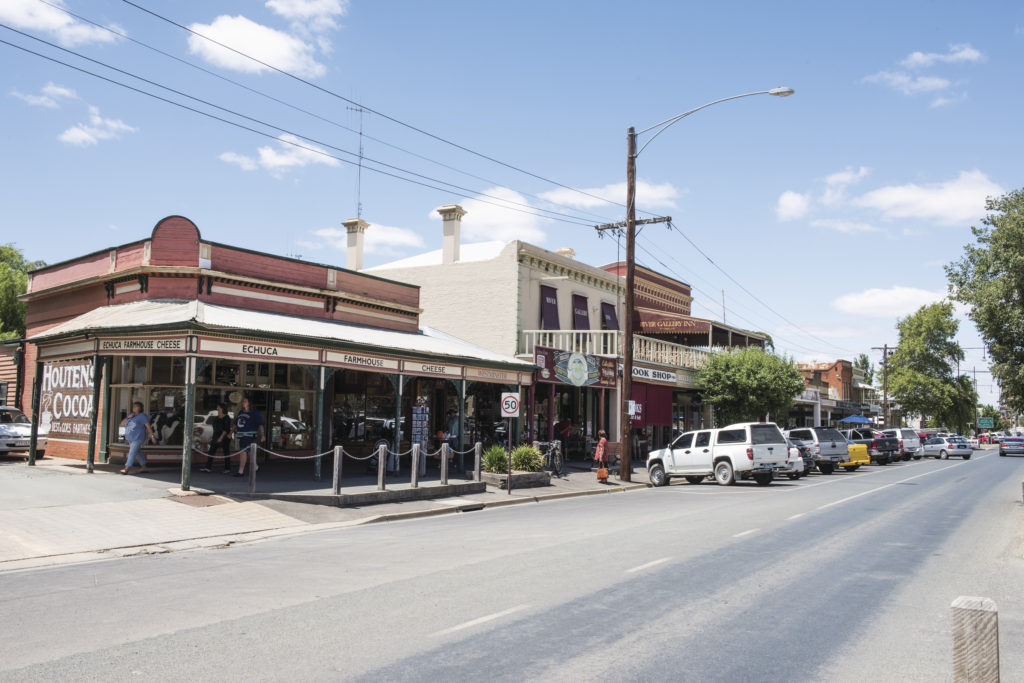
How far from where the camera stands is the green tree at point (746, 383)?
117 feet

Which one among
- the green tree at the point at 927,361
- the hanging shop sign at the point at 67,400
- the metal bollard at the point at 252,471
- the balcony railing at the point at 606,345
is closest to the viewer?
the metal bollard at the point at 252,471

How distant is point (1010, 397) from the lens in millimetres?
20828

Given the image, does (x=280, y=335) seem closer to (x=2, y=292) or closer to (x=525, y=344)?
(x=525, y=344)

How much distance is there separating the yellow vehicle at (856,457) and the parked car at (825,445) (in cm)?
254

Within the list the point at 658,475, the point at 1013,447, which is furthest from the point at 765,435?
the point at 1013,447

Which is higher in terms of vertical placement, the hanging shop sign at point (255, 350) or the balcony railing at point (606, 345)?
the balcony railing at point (606, 345)

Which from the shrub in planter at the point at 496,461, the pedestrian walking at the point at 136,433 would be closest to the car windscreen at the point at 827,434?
the shrub in planter at the point at 496,461

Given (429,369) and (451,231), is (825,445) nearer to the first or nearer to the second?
(451,231)

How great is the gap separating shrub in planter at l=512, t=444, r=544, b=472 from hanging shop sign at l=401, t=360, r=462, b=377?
2.82 m

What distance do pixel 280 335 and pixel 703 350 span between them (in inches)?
1023

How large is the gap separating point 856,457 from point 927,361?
183 ft

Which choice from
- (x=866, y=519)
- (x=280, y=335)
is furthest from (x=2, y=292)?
(x=866, y=519)

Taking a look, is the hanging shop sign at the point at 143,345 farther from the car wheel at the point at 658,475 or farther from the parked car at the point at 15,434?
the car wheel at the point at 658,475

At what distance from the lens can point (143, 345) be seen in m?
16.7
